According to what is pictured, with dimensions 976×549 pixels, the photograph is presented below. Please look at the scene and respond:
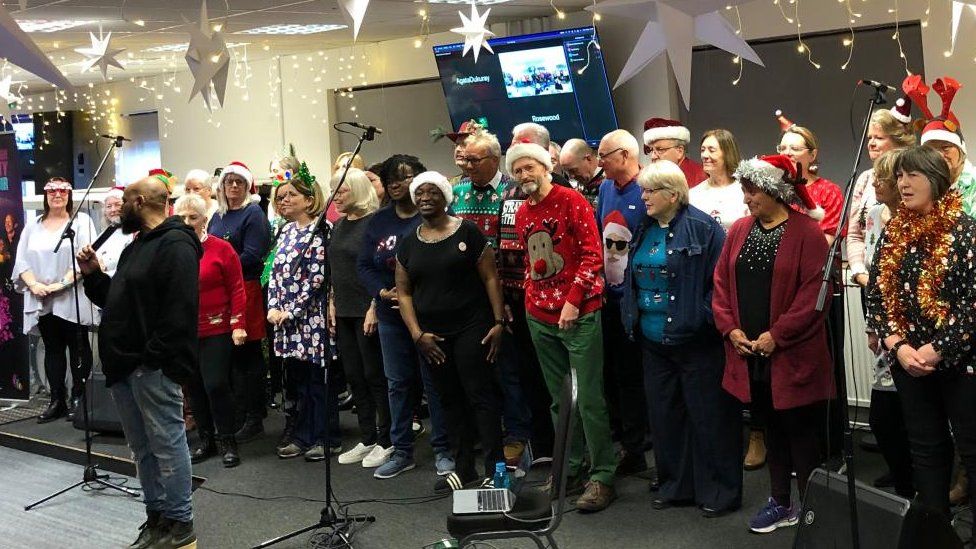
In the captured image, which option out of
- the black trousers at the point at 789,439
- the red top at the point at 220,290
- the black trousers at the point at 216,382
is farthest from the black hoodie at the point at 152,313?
the black trousers at the point at 789,439

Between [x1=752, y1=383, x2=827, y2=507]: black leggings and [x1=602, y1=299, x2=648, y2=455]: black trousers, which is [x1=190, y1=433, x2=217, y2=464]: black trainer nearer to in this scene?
[x1=602, y1=299, x2=648, y2=455]: black trousers

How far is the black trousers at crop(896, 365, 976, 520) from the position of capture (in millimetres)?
3266

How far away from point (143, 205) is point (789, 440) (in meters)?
2.72

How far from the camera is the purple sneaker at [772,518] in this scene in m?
3.83

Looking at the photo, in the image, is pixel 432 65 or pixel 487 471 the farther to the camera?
pixel 432 65

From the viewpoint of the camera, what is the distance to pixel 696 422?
13.3ft

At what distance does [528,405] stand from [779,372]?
150cm

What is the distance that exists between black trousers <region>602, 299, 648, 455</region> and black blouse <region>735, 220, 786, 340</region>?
924 mm

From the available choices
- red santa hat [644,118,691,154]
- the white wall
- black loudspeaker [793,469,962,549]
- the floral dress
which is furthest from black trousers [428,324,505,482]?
the white wall

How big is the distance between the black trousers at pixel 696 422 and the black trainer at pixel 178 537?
196 centimetres

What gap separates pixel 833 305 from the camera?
3949 millimetres

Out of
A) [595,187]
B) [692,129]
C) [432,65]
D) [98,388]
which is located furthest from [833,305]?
[432,65]

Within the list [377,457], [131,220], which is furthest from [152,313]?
[377,457]

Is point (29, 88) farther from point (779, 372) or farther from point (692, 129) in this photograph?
point (779, 372)
